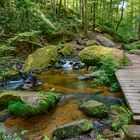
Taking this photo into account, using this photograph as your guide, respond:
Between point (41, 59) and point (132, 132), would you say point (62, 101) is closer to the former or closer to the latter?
point (132, 132)

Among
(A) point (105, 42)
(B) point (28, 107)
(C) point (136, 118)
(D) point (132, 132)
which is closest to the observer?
(D) point (132, 132)

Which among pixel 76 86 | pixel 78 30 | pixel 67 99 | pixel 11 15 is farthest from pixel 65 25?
pixel 67 99

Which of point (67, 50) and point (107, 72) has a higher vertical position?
point (107, 72)

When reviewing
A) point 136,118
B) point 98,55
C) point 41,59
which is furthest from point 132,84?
point 41,59

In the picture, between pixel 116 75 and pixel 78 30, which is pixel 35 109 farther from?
pixel 78 30

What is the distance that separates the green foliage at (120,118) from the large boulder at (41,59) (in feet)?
18.7

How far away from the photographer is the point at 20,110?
21.2ft

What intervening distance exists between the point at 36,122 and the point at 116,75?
3530 mm

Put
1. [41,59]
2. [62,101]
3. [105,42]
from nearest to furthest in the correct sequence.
Answer: [62,101]
[41,59]
[105,42]

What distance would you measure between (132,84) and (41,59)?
5524mm

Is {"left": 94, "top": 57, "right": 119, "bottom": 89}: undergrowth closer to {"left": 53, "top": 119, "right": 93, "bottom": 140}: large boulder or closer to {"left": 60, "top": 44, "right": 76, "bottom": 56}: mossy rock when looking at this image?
{"left": 53, "top": 119, "right": 93, "bottom": 140}: large boulder

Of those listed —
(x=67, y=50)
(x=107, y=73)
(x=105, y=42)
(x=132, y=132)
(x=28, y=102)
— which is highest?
(x=132, y=132)

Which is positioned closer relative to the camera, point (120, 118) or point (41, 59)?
point (120, 118)

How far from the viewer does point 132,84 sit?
7.70 metres
